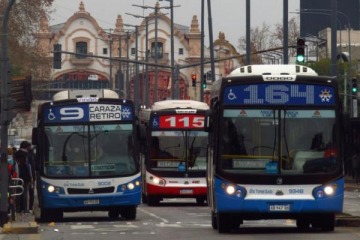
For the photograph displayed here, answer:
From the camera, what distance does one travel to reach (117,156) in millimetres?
31984

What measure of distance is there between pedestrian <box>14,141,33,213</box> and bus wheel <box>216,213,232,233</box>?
A: 8644 millimetres

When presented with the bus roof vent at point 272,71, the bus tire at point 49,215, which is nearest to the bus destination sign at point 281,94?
the bus roof vent at point 272,71

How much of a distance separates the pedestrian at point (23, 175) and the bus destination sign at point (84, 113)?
5.86ft

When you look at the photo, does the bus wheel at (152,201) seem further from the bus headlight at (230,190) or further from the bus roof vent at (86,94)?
the bus headlight at (230,190)

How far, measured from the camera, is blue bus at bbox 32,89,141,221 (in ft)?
104

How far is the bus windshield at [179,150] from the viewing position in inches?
1626

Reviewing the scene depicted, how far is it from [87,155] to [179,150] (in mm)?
9726

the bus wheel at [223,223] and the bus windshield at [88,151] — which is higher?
the bus windshield at [88,151]

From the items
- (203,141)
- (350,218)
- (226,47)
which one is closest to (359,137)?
(203,141)

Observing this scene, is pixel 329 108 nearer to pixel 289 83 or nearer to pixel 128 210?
pixel 289 83

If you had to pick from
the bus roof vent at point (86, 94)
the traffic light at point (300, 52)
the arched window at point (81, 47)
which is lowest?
the bus roof vent at point (86, 94)

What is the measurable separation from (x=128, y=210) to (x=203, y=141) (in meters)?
9.10

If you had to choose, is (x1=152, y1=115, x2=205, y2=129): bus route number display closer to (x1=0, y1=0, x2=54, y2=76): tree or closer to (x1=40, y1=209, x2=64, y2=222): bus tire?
(x1=40, y1=209, x2=64, y2=222): bus tire

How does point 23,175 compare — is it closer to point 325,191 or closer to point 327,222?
point 327,222
